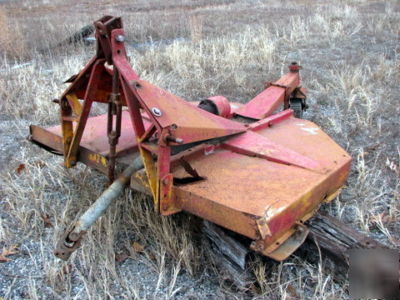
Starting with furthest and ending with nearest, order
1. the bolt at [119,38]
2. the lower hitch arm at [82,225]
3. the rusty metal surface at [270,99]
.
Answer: the rusty metal surface at [270,99] < the bolt at [119,38] < the lower hitch arm at [82,225]

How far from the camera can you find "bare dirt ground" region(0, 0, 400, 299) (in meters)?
2.20

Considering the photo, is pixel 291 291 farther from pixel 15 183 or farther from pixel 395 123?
pixel 395 123

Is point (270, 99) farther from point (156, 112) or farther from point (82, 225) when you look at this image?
point (82, 225)

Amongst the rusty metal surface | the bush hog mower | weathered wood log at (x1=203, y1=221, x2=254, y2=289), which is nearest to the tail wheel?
the rusty metal surface

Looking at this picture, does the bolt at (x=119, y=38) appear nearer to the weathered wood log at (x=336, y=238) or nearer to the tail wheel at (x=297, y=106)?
the weathered wood log at (x=336, y=238)

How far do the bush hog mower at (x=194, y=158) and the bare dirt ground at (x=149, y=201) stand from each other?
337 mm

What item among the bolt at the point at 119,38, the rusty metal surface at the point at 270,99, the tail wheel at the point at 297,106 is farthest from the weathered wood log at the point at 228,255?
the tail wheel at the point at 297,106

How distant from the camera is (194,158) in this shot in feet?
7.99

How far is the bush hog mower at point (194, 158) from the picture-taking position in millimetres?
1932

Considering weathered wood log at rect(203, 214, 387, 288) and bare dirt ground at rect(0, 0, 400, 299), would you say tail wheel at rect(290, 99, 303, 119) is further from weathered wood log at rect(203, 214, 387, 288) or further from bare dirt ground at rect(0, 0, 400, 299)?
weathered wood log at rect(203, 214, 387, 288)

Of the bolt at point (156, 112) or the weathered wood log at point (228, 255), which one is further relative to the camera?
the weathered wood log at point (228, 255)

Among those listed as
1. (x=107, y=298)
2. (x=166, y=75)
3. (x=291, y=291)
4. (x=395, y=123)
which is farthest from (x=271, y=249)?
(x=166, y=75)

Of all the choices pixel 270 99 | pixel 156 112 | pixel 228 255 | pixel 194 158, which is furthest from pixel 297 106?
pixel 156 112

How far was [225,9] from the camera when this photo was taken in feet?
42.0
